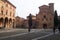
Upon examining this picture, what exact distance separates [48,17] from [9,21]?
597 inches

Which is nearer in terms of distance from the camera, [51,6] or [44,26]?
[44,26]

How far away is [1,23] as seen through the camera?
4384cm

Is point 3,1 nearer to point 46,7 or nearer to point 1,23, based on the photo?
point 1,23

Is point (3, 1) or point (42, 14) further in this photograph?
point (42, 14)

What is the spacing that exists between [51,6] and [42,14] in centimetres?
638

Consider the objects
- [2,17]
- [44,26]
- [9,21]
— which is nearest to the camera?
[2,17]

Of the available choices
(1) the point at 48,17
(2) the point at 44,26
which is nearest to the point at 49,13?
(1) the point at 48,17

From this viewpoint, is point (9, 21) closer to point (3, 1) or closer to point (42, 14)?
point (3, 1)

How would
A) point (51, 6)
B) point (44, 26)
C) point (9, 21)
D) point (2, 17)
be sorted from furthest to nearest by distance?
point (51, 6)
point (44, 26)
point (9, 21)
point (2, 17)

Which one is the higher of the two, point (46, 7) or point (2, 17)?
point (46, 7)

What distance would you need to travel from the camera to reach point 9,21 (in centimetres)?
5181

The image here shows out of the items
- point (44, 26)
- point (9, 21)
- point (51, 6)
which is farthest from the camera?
point (51, 6)

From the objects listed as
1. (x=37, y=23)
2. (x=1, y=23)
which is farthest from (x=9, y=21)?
(x=37, y=23)

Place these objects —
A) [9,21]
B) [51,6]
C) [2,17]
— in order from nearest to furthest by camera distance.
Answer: [2,17], [9,21], [51,6]
